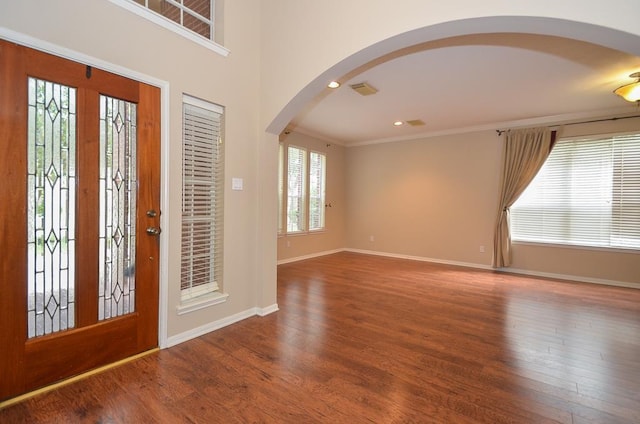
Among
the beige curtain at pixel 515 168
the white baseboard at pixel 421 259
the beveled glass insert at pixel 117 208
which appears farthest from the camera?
the white baseboard at pixel 421 259

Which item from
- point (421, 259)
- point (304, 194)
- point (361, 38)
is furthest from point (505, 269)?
point (361, 38)

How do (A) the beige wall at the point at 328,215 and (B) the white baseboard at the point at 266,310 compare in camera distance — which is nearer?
(B) the white baseboard at the point at 266,310

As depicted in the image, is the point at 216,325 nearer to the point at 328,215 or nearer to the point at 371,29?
the point at 371,29

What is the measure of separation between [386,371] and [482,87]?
360 cm

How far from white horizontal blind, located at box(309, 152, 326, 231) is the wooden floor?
3.15 metres

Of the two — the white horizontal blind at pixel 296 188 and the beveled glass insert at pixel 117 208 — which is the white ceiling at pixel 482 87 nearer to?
the white horizontal blind at pixel 296 188

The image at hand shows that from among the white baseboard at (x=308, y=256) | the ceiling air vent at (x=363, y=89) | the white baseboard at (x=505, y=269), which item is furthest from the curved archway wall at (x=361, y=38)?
the white baseboard at (x=505, y=269)

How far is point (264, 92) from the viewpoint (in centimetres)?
300

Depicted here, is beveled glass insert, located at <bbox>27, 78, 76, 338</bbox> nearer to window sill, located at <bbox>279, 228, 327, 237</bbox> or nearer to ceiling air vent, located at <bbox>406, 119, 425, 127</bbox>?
window sill, located at <bbox>279, 228, 327, 237</bbox>

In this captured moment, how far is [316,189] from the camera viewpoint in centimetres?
671

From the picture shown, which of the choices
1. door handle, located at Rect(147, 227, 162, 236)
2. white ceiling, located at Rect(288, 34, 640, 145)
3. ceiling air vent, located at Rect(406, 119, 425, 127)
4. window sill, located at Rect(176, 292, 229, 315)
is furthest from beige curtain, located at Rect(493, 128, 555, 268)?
door handle, located at Rect(147, 227, 162, 236)

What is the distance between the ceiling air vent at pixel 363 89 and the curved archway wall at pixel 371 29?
1.09m

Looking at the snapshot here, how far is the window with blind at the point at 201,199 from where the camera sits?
8.29 feet

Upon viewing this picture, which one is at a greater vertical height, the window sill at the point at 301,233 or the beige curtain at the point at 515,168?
the beige curtain at the point at 515,168
